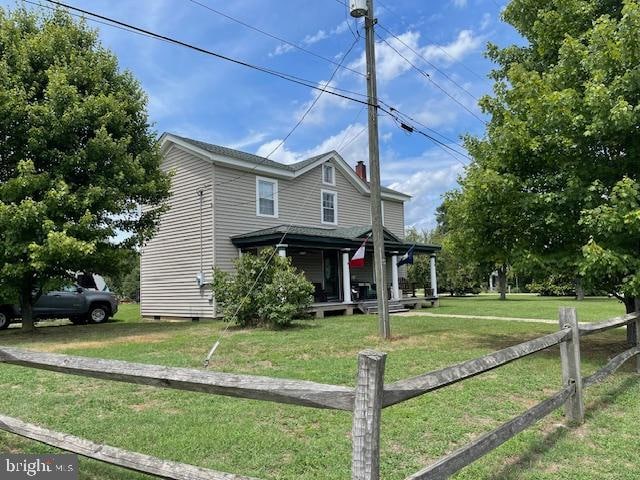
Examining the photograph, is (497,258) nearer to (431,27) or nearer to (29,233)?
(431,27)

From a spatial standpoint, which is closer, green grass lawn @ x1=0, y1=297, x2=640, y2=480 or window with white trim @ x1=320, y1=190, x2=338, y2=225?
green grass lawn @ x1=0, y1=297, x2=640, y2=480

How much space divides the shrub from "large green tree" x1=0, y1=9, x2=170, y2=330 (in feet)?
11.2

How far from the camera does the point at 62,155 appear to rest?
13.3 meters

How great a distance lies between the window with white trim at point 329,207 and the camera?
73.3 ft

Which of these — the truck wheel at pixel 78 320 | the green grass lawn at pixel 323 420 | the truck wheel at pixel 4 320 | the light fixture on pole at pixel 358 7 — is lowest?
the green grass lawn at pixel 323 420

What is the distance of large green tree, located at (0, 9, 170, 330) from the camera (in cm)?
1243

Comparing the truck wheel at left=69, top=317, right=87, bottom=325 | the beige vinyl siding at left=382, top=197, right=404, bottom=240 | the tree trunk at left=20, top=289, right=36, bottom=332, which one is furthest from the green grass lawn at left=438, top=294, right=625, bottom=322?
the tree trunk at left=20, top=289, right=36, bottom=332

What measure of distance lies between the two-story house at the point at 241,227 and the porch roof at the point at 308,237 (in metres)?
0.04

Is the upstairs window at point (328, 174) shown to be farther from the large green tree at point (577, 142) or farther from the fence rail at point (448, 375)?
the fence rail at point (448, 375)

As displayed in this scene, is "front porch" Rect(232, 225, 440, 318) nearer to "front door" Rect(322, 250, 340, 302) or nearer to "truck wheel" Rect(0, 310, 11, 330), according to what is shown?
"front door" Rect(322, 250, 340, 302)

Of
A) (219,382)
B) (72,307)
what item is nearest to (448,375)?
(219,382)

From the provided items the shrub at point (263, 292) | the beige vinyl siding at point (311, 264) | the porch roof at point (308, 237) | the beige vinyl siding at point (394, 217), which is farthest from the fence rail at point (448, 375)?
the beige vinyl siding at point (394, 217)

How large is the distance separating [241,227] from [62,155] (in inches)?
271

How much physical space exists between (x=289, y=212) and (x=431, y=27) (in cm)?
970
